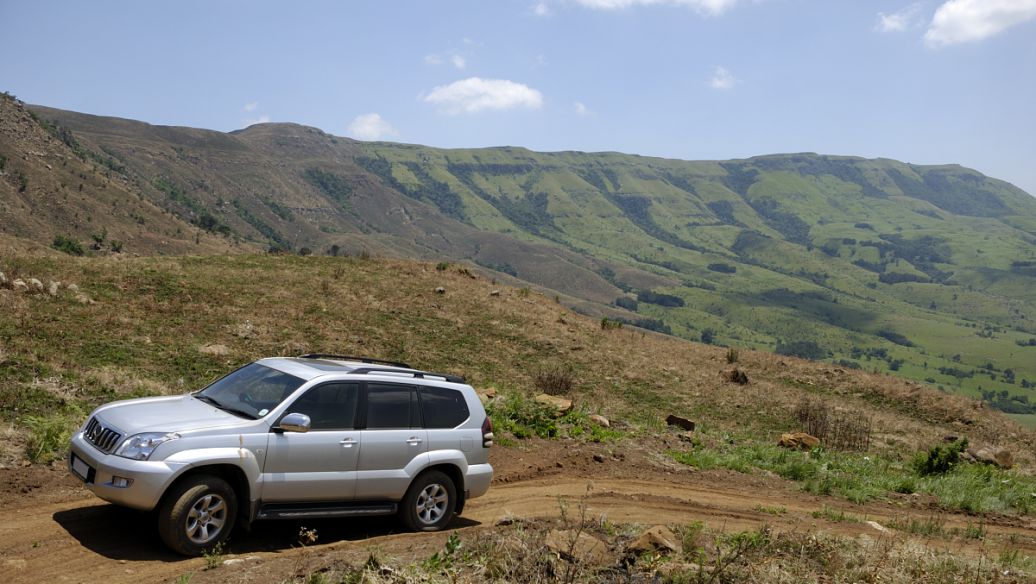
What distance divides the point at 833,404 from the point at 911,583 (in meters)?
19.8

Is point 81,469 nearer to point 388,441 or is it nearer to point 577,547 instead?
point 388,441

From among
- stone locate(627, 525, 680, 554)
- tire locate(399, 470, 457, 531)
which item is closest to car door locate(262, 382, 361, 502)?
tire locate(399, 470, 457, 531)

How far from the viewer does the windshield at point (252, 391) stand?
26.7ft

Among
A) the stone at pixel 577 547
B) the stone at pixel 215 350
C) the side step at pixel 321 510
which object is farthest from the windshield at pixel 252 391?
the stone at pixel 215 350

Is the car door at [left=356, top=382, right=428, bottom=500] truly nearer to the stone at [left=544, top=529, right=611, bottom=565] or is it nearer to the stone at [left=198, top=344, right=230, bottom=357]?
the stone at [left=544, top=529, right=611, bottom=565]

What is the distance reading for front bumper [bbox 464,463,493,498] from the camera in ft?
30.5

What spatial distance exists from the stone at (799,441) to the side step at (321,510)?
12.7 metres

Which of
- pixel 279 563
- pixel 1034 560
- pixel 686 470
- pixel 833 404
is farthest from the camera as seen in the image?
pixel 833 404

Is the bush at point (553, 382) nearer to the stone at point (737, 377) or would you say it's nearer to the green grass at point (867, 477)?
the green grass at point (867, 477)

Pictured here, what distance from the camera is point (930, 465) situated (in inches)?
677

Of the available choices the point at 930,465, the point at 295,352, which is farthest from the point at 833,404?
the point at 295,352

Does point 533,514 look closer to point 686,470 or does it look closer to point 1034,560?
point 686,470

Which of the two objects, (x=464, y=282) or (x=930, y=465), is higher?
(x=464, y=282)

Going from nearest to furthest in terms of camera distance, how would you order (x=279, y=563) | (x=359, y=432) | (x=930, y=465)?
1. (x=279, y=563)
2. (x=359, y=432)
3. (x=930, y=465)
